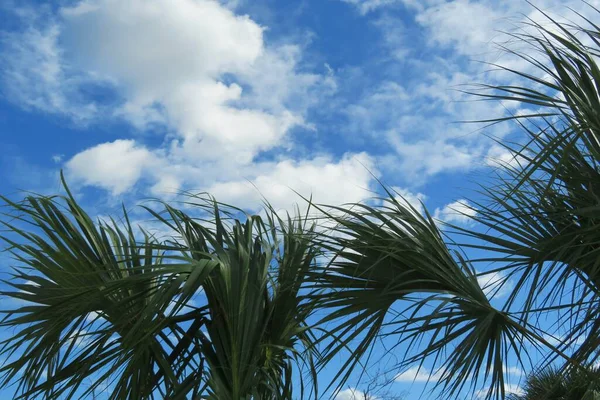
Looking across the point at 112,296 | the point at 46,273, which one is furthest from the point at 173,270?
the point at 46,273

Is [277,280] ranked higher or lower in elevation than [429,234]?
higher

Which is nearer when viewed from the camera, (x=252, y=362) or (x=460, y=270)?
(x=460, y=270)

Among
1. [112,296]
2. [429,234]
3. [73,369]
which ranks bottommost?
[429,234]

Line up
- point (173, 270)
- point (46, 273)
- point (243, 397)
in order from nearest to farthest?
point (173, 270) → point (243, 397) → point (46, 273)

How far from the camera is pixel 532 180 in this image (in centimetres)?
330

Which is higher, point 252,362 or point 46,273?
point 46,273

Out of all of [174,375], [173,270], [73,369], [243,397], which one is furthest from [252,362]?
[73,369]

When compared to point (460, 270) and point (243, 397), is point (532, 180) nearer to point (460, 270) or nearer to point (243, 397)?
point (460, 270)

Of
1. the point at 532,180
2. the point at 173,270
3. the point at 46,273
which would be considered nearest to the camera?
the point at 532,180

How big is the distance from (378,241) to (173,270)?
1157 mm

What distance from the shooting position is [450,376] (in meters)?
3.30

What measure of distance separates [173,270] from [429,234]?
1.39m

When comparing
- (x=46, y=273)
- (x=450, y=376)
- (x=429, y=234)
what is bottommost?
(x=450, y=376)

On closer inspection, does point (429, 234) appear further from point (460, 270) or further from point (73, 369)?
point (73, 369)
